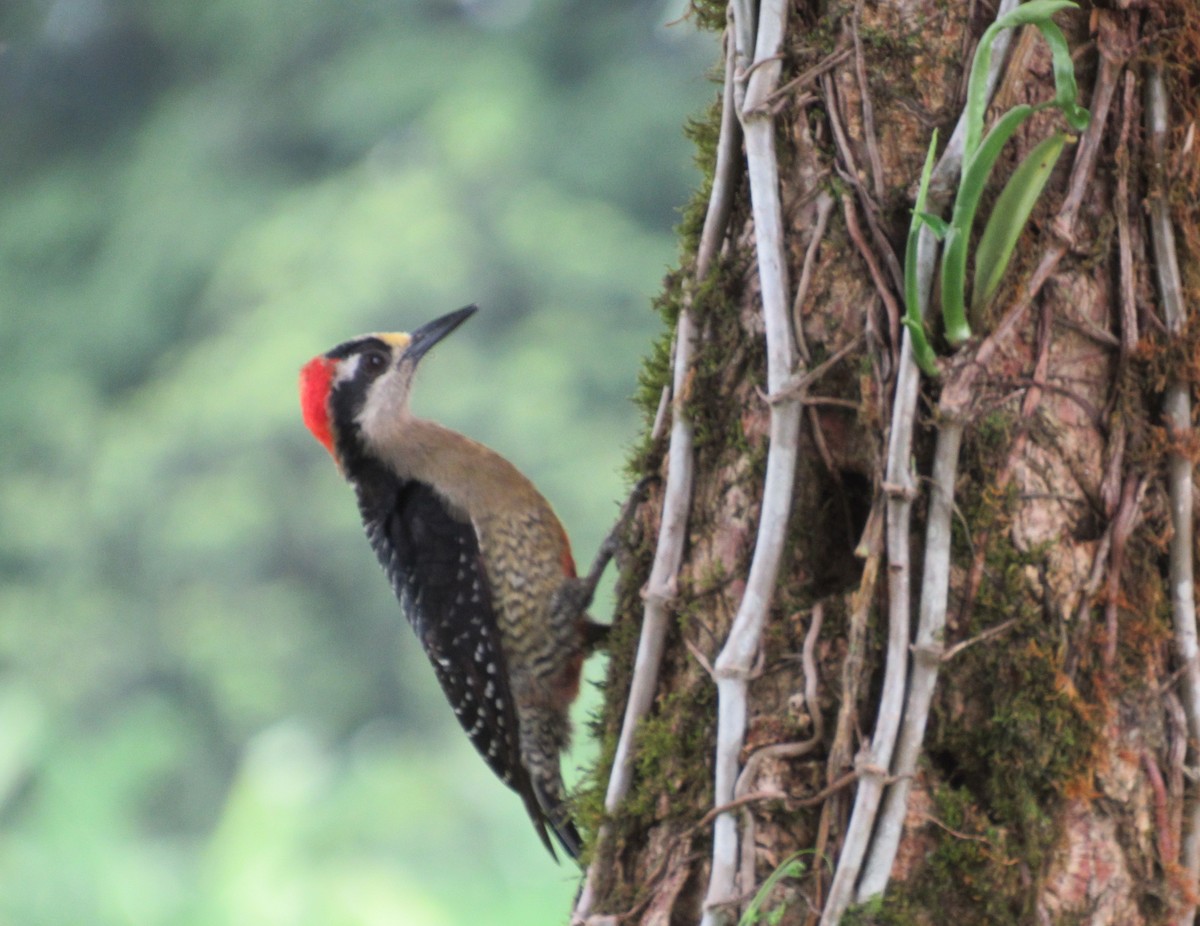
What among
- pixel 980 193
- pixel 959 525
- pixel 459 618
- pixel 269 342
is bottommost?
pixel 959 525

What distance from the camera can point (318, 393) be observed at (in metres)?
2.74

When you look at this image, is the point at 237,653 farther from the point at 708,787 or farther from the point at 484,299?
the point at 708,787

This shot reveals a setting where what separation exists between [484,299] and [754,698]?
5148 millimetres

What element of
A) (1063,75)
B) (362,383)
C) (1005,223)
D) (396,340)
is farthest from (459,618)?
→ (1063,75)

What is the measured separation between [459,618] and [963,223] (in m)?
1.59

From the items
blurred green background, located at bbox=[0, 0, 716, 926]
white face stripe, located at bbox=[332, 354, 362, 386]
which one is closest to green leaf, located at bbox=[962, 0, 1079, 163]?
white face stripe, located at bbox=[332, 354, 362, 386]

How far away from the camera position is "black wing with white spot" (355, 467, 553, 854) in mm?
2520

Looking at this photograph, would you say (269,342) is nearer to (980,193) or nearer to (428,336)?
(428,336)

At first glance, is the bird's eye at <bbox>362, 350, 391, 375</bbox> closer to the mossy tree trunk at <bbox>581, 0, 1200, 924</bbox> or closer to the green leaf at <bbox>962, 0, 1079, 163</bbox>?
the mossy tree trunk at <bbox>581, 0, 1200, 924</bbox>

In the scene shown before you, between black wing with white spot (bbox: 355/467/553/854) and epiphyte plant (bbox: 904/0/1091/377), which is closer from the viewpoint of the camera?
epiphyte plant (bbox: 904/0/1091/377)

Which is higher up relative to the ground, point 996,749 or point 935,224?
point 935,224

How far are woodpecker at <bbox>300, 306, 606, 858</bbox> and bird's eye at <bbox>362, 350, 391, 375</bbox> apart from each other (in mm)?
112

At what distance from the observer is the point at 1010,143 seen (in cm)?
132

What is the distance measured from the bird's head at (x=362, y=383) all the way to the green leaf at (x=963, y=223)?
1.56 meters
